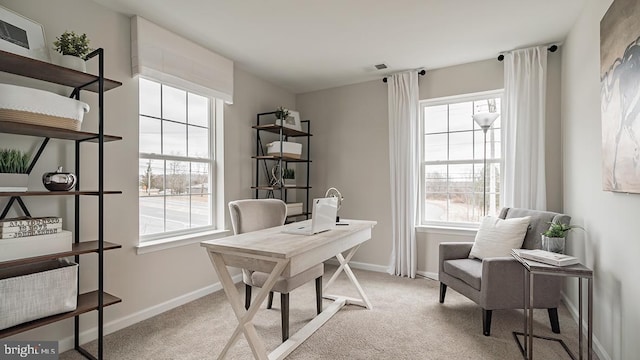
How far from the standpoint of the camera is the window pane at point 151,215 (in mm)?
2838

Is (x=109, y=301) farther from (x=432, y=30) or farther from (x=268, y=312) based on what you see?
(x=432, y=30)

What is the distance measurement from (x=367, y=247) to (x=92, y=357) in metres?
3.07

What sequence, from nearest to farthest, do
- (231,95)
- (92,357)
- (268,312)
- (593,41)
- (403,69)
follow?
(92,357) → (593,41) → (268,312) → (231,95) → (403,69)

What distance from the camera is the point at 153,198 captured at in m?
2.92

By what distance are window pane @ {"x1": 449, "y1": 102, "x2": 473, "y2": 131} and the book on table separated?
2038mm

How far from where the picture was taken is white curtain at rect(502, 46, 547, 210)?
3160 mm

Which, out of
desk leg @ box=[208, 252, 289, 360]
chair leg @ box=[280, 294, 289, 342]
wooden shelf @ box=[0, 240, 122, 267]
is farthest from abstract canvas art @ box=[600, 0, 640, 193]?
wooden shelf @ box=[0, 240, 122, 267]

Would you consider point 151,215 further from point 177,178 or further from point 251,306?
point 251,306

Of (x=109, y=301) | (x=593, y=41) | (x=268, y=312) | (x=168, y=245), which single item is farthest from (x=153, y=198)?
(x=593, y=41)

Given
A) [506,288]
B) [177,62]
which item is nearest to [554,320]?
[506,288]

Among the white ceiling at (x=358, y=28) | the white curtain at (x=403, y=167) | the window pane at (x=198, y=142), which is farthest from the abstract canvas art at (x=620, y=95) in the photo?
→ the window pane at (x=198, y=142)

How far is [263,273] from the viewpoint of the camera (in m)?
2.19

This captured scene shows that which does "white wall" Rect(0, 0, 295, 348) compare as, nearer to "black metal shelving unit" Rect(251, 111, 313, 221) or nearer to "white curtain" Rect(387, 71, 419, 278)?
"black metal shelving unit" Rect(251, 111, 313, 221)

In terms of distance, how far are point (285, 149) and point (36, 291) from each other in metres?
2.69
